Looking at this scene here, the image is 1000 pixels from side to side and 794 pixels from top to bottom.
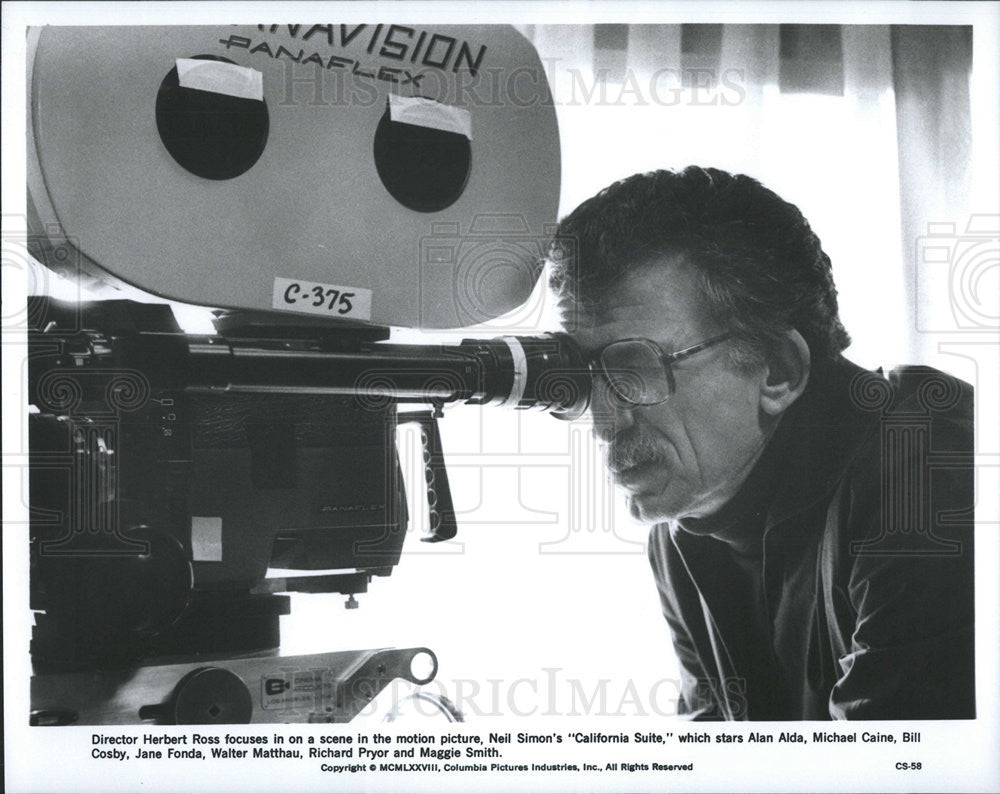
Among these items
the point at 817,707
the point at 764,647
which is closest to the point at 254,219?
the point at 764,647

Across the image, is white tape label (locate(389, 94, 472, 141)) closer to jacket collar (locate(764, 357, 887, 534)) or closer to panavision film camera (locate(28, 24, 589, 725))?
panavision film camera (locate(28, 24, 589, 725))

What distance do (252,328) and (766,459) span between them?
0.67 m

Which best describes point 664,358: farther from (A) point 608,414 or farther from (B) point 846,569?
(B) point 846,569

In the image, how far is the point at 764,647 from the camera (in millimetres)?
1215

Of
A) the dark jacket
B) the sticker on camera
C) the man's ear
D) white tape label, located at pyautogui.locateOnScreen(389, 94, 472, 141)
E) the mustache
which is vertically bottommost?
the dark jacket

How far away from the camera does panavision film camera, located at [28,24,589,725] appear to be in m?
1.03

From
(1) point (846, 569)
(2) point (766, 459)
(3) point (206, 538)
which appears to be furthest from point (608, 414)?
(3) point (206, 538)

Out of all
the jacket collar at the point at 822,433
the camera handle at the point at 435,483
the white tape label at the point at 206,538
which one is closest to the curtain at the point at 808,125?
the jacket collar at the point at 822,433

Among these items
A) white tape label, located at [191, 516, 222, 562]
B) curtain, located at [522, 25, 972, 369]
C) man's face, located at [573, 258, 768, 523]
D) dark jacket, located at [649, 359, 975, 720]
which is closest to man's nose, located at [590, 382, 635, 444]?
man's face, located at [573, 258, 768, 523]

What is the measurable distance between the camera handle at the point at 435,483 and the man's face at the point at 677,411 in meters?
0.21

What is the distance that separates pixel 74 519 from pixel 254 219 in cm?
45

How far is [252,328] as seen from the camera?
1079 millimetres

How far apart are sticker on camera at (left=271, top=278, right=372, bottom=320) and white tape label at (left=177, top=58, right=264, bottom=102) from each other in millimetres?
222

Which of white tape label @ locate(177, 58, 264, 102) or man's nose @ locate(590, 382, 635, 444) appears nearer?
white tape label @ locate(177, 58, 264, 102)
